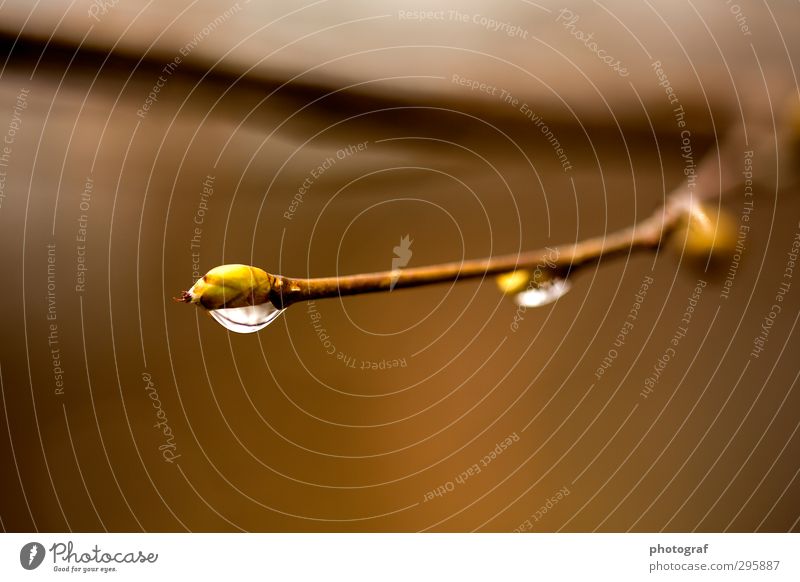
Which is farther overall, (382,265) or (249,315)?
(382,265)

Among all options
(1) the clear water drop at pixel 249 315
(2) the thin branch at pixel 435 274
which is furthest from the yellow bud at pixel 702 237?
(1) the clear water drop at pixel 249 315

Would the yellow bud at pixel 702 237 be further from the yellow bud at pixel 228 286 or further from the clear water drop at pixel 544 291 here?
the yellow bud at pixel 228 286

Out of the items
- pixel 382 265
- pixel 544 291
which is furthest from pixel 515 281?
pixel 382 265

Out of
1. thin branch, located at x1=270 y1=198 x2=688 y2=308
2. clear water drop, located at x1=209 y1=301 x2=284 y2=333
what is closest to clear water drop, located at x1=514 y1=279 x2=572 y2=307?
thin branch, located at x1=270 y1=198 x2=688 y2=308

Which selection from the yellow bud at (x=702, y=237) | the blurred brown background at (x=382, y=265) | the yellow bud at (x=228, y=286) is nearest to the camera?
the yellow bud at (x=228, y=286)

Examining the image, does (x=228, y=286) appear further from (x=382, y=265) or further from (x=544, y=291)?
(x=382, y=265)
